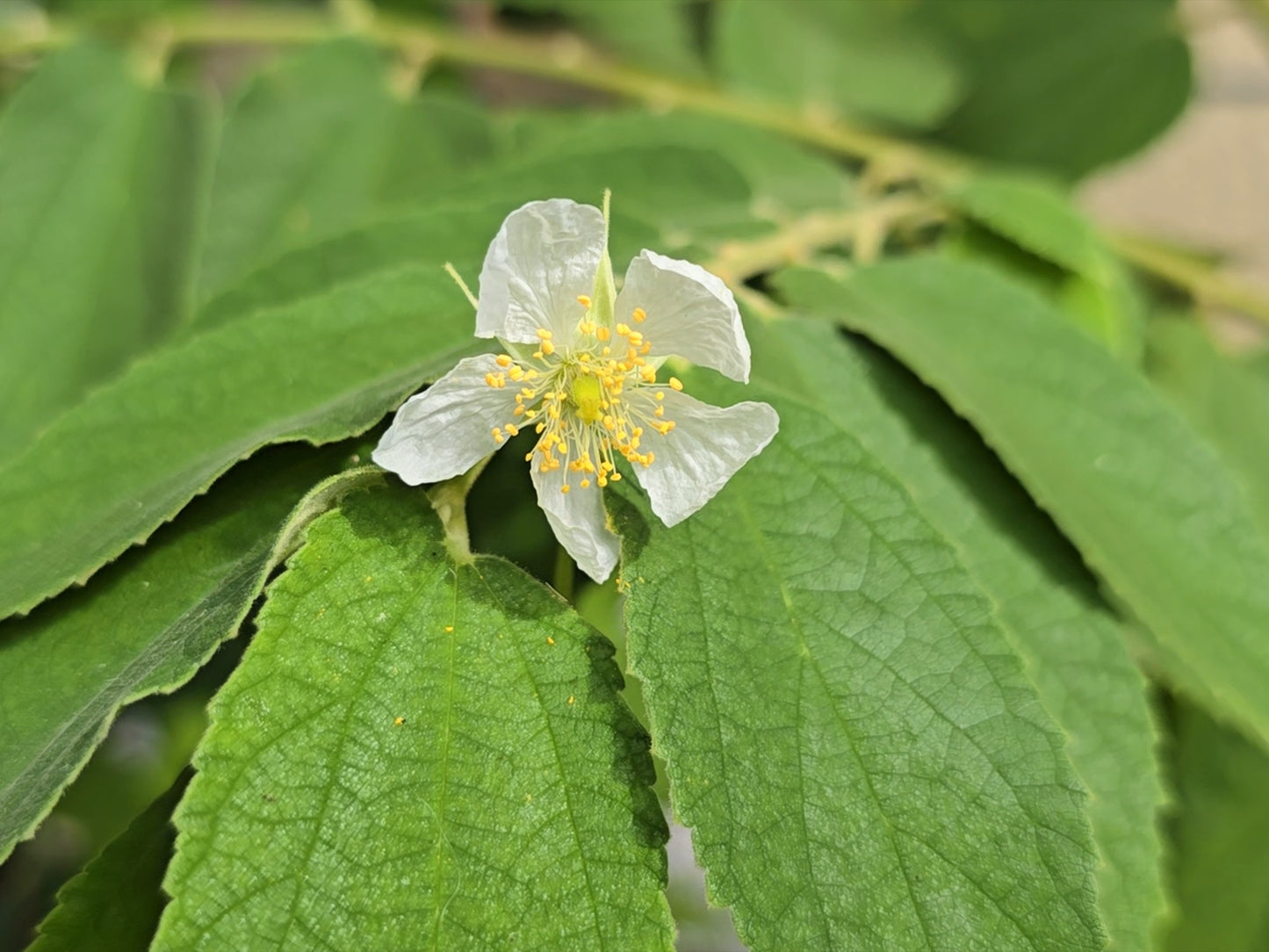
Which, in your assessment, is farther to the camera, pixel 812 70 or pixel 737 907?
pixel 812 70

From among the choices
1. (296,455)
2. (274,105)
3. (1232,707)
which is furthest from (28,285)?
(1232,707)

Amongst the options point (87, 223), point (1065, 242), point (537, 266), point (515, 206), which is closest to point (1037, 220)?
point (1065, 242)

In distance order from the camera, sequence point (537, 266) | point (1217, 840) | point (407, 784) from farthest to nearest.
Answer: point (1217, 840), point (537, 266), point (407, 784)

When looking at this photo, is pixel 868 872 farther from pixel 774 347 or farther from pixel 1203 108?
pixel 1203 108

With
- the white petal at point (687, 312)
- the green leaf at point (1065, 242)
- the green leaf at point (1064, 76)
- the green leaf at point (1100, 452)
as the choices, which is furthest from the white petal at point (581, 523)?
the green leaf at point (1064, 76)

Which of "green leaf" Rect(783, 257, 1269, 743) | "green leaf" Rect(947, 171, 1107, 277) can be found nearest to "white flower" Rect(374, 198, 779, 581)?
"green leaf" Rect(783, 257, 1269, 743)

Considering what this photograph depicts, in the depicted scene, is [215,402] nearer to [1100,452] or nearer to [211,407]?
[211,407]
